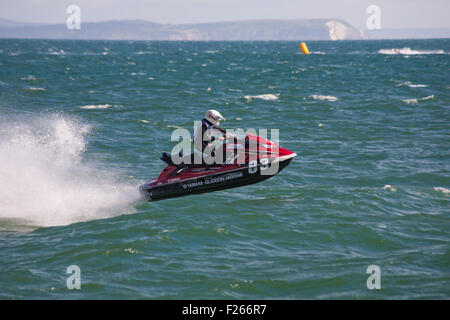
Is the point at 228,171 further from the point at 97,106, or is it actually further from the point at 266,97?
the point at 266,97

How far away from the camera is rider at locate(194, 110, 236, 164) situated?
1330 cm

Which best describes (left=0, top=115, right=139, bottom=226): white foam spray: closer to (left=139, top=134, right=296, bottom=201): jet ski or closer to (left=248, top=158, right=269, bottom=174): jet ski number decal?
(left=139, top=134, right=296, bottom=201): jet ski

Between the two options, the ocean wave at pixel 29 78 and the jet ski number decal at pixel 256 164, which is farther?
the ocean wave at pixel 29 78

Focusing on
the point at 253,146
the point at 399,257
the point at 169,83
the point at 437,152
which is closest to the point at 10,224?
the point at 253,146

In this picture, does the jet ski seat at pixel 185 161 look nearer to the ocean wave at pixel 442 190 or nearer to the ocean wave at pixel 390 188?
the ocean wave at pixel 390 188

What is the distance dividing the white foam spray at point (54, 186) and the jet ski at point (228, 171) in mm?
1371

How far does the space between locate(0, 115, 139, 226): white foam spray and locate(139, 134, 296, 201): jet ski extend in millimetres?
1371

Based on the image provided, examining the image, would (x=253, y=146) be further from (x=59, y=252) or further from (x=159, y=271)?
(x=59, y=252)

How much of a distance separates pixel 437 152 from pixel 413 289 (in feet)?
42.3

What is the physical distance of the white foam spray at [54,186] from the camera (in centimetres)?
1477

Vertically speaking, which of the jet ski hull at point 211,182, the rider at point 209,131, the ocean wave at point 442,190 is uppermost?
the rider at point 209,131

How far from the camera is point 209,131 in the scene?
13500mm

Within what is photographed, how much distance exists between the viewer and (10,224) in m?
13.9

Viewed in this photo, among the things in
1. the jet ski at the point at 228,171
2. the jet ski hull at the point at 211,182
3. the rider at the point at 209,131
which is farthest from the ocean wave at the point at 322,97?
the rider at the point at 209,131
